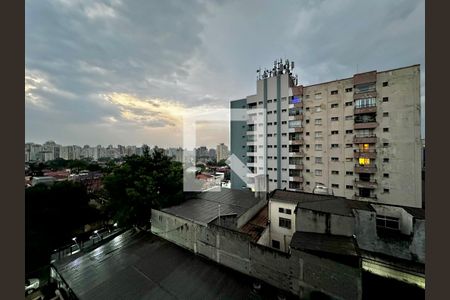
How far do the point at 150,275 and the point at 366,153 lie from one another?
20.4 m

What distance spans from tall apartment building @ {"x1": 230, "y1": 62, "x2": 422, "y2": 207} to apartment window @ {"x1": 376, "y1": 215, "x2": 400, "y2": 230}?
8238mm

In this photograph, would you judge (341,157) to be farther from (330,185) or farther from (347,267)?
(347,267)

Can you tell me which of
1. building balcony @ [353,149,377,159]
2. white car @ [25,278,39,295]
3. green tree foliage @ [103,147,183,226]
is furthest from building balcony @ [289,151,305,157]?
white car @ [25,278,39,295]

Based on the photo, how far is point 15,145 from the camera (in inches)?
153

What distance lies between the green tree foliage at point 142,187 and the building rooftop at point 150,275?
206cm

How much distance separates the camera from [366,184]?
1662 centimetres

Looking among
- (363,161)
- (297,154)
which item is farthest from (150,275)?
(363,161)

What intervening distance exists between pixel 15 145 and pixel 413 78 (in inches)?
983

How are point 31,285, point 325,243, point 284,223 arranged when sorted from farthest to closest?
point 284,223, point 31,285, point 325,243

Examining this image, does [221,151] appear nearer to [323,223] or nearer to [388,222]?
[388,222]

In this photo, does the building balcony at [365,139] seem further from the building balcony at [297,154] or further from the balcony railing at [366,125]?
the building balcony at [297,154]

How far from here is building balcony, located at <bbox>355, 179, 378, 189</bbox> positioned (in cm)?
1633

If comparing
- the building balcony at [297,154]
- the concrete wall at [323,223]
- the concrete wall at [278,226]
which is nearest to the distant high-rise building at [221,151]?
the building balcony at [297,154]

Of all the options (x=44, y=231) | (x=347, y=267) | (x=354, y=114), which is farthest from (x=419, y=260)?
(x=44, y=231)
